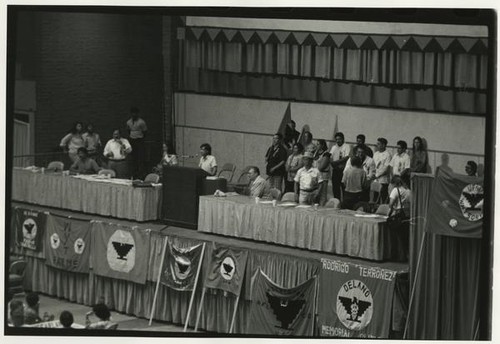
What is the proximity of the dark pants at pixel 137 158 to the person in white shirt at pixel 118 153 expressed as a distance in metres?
0.31

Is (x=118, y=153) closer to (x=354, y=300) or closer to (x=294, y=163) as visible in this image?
(x=294, y=163)

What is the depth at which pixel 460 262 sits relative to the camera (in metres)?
19.6

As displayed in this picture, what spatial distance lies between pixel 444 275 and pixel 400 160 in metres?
2.58

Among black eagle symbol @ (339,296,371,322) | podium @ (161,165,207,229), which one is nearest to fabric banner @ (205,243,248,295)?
podium @ (161,165,207,229)

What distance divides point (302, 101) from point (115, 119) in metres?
3.77

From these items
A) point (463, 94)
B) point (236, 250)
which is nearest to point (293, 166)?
point (236, 250)

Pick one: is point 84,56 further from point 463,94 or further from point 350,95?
point 463,94

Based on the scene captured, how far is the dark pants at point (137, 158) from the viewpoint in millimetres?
23969

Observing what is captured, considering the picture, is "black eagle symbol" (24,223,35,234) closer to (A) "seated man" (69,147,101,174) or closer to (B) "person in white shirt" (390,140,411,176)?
(A) "seated man" (69,147,101,174)

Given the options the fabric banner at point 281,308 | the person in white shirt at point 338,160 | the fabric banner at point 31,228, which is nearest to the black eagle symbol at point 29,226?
the fabric banner at point 31,228

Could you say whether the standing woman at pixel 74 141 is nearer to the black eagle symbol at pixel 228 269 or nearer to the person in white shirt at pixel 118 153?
the person in white shirt at pixel 118 153

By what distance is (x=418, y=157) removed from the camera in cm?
2134

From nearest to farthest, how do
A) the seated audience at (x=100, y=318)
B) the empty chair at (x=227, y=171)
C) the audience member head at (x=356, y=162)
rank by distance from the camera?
the seated audience at (x=100, y=318) < the audience member head at (x=356, y=162) < the empty chair at (x=227, y=171)

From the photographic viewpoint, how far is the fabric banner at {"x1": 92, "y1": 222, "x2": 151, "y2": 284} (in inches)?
861
